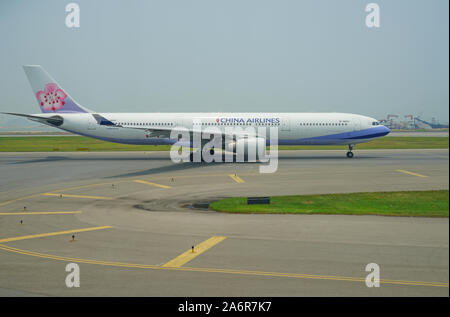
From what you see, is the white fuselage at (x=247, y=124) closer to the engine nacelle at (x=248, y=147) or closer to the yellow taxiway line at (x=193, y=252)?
the engine nacelle at (x=248, y=147)

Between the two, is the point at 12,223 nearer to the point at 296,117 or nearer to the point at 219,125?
the point at 219,125

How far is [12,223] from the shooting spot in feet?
59.0

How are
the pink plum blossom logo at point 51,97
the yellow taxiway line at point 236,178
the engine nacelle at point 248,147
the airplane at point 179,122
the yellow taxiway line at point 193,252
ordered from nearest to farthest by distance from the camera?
the yellow taxiway line at point 193,252
the yellow taxiway line at point 236,178
the engine nacelle at point 248,147
the airplane at point 179,122
the pink plum blossom logo at point 51,97

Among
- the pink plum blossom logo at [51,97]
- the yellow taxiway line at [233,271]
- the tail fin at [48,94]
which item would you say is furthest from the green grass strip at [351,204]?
the pink plum blossom logo at [51,97]

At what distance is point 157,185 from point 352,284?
2018 cm

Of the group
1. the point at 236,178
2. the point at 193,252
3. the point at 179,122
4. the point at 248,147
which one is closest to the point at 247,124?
the point at 248,147

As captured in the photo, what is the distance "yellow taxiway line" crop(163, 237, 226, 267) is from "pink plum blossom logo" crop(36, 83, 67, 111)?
1596 inches

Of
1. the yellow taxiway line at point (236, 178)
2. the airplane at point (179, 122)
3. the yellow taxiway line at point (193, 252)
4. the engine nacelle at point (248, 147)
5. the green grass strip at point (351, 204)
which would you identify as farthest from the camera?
the airplane at point (179, 122)

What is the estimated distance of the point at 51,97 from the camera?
158 ft

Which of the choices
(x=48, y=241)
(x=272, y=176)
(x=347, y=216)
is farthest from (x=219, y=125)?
(x=48, y=241)

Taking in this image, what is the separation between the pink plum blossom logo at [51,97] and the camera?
48.2 meters

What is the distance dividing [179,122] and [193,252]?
34385mm

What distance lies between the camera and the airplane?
44719 mm

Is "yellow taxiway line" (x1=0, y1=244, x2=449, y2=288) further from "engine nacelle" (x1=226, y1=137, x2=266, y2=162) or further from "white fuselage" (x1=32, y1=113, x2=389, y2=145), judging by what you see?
"white fuselage" (x1=32, y1=113, x2=389, y2=145)
